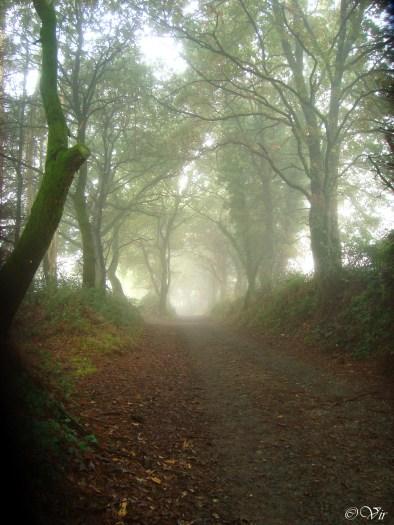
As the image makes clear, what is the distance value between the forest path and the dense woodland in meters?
0.46

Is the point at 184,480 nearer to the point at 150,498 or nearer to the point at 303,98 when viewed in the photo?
the point at 150,498

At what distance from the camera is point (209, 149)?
55.2 feet

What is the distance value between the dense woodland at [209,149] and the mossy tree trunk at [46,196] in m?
0.02

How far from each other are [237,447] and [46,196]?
4902 mm

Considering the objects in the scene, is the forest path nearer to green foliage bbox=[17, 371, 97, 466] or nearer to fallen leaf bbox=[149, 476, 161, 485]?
fallen leaf bbox=[149, 476, 161, 485]

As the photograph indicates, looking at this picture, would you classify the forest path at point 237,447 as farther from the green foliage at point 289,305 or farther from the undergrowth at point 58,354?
the green foliage at point 289,305

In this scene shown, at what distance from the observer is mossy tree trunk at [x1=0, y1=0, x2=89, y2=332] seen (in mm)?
5469

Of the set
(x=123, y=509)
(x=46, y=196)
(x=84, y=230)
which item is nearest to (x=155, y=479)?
(x=123, y=509)

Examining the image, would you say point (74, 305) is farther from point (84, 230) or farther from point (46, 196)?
point (46, 196)

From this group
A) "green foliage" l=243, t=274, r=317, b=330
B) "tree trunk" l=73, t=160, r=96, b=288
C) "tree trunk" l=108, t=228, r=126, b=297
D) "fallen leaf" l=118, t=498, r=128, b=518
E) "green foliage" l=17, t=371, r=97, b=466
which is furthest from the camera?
"tree trunk" l=108, t=228, r=126, b=297

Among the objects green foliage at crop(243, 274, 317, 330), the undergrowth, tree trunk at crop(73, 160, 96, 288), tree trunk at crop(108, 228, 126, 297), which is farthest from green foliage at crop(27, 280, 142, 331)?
tree trunk at crop(108, 228, 126, 297)

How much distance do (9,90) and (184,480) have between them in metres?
15.6

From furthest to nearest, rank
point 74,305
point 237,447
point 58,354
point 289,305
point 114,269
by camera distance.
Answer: point 114,269
point 289,305
point 74,305
point 58,354
point 237,447

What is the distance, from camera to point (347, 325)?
919cm
